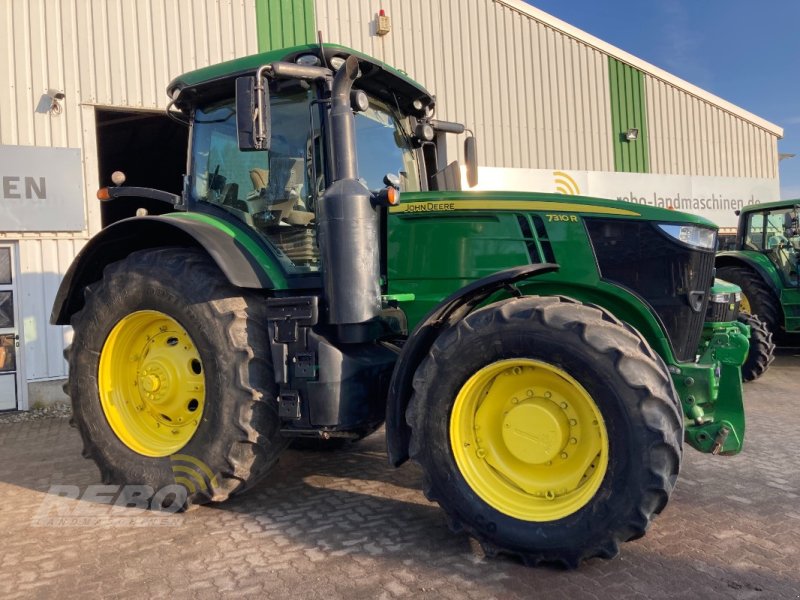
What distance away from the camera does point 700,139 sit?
12.8 meters

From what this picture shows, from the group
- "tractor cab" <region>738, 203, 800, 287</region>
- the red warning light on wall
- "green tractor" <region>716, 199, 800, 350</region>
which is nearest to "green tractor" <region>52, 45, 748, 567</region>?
the red warning light on wall

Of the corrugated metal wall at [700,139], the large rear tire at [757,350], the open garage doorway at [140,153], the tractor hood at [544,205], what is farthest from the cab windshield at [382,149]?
the corrugated metal wall at [700,139]

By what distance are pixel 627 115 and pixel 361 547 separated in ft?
35.1

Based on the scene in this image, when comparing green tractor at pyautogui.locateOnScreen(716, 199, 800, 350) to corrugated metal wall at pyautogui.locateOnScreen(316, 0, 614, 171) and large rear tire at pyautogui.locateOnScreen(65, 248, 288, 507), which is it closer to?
corrugated metal wall at pyautogui.locateOnScreen(316, 0, 614, 171)

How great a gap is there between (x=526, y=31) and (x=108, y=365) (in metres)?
9.13

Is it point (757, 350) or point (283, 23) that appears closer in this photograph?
point (757, 350)

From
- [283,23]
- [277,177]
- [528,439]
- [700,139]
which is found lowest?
[528,439]

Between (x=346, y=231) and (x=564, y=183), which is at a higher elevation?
(x=564, y=183)

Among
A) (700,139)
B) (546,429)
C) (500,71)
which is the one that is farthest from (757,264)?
(546,429)

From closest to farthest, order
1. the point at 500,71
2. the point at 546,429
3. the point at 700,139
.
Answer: the point at 546,429, the point at 500,71, the point at 700,139

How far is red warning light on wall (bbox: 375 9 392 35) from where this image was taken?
9.16m

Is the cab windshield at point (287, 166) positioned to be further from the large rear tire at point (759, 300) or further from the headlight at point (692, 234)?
A: the large rear tire at point (759, 300)

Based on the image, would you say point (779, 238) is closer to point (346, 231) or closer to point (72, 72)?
point (346, 231)

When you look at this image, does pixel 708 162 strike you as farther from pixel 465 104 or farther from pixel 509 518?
pixel 509 518
